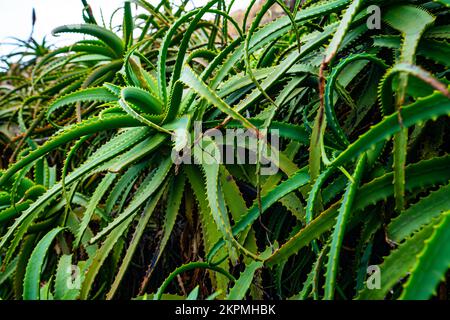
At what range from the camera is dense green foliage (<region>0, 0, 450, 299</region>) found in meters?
0.62

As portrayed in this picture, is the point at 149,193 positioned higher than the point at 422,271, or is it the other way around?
the point at 149,193

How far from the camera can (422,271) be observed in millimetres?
441

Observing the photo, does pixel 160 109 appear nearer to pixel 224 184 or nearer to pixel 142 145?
pixel 142 145

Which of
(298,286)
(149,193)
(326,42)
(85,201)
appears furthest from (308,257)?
(85,201)

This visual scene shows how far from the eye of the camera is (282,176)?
0.88 metres

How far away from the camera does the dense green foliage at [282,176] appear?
618 mm

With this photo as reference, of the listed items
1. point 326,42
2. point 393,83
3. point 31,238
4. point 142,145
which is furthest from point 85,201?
point 393,83

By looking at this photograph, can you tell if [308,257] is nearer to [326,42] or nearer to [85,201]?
[326,42]
